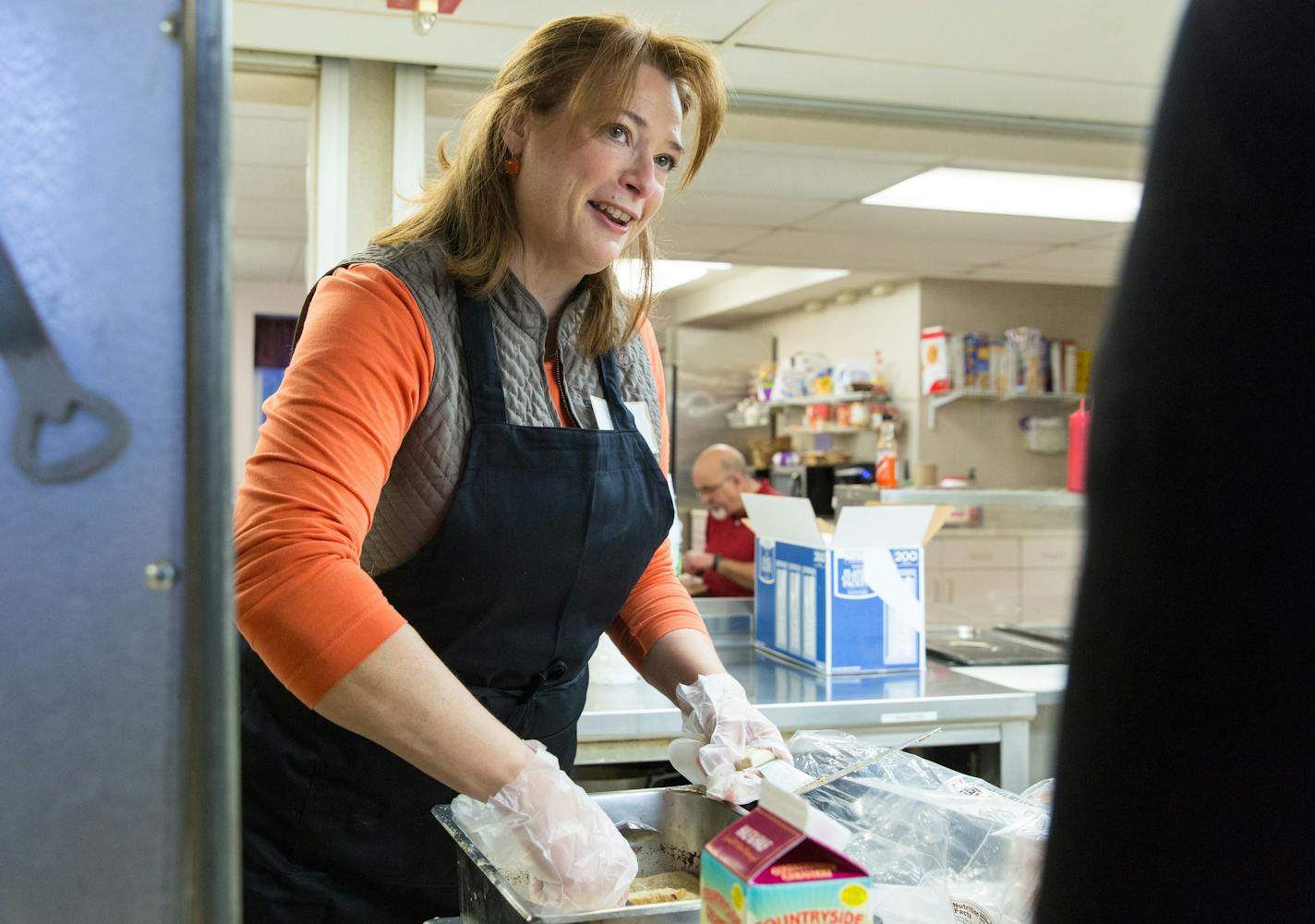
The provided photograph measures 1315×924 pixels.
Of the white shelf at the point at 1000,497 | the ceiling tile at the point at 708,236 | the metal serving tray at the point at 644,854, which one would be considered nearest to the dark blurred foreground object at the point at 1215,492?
the metal serving tray at the point at 644,854

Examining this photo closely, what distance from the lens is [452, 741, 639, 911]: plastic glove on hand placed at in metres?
1.07

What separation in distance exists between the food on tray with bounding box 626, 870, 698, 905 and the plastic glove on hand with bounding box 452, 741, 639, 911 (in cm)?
6

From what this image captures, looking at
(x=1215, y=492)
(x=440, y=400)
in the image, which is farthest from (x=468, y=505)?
(x=1215, y=492)

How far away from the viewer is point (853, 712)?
243 cm

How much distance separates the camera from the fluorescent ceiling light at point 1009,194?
451 centimetres

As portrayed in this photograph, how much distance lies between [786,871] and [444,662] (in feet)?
2.44

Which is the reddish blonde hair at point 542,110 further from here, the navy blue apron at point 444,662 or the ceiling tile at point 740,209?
the ceiling tile at point 740,209

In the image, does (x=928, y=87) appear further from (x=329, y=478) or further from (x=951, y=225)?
(x=329, y=478)

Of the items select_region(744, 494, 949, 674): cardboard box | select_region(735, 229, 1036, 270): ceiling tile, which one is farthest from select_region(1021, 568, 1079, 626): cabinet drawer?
select_region(744, 494, 949, 674): cardboard box

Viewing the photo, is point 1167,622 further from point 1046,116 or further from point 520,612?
point 1046,116

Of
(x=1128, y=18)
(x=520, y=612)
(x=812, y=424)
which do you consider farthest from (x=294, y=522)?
(x=812, y=424)

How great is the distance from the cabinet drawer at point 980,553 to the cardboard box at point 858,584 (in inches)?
166

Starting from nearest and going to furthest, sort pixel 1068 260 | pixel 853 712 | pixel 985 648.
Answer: pixel 853 712 < pixel 985 648 < pixel 1068 260

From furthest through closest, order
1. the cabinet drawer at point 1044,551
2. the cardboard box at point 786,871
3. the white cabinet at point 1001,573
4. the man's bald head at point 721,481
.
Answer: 1. the cabinet drawer at point 1044,551
2. the white cabinet at point 1001,573
3. the man's bald head at point 721,481
4. the cardboard box at point 786,871
